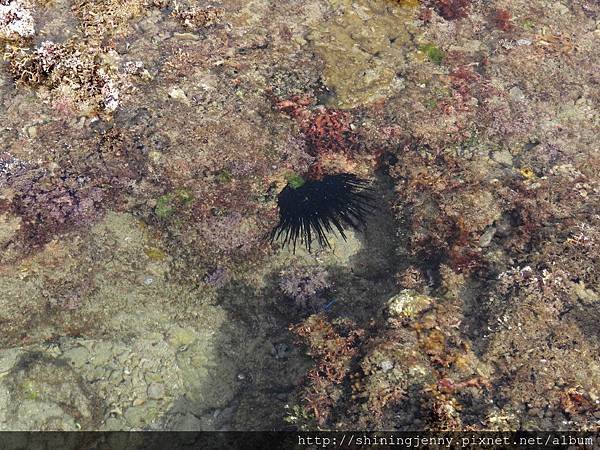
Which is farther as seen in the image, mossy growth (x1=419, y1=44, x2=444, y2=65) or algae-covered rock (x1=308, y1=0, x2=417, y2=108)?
mossy growth (x1=419, y1=44, x2=444, y2=65)

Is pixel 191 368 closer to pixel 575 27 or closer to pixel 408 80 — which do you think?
pixel 408 80

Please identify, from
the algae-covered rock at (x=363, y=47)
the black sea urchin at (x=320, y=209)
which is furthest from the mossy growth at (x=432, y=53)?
the black sea urchin at (x=320, y=209)

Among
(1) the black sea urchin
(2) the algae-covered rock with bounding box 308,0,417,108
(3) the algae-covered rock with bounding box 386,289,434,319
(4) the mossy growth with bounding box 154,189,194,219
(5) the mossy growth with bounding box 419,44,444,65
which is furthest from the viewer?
(5) the mossy growth with bounding box 419,44,444,65

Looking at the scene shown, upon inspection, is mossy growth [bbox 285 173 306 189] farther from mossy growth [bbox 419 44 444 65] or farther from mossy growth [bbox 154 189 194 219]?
mossy growth [bbox 419 44 444 65]

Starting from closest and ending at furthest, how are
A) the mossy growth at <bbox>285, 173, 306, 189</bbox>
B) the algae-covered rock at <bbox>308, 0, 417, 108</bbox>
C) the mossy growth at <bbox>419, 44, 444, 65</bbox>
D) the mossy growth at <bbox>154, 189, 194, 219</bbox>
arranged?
the mossy growth at <bbox>154, 189, 194, 219</bbox>
the mossy growth at <bbox>285, 173, 306, 189</bbox>
the algae-covered rock at <bbox>308, 0, 417, 108</bbox>
the mossy growth at <bbox>419, 44, 444, 65</bbox>

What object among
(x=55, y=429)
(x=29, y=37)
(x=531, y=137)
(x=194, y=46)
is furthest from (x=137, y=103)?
(x=531, y=137)

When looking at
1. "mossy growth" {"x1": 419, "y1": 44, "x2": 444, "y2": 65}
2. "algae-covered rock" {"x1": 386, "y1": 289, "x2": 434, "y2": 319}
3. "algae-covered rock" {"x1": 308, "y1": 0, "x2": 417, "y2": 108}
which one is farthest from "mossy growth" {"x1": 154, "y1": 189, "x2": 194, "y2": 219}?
"mossy growth" {"x1": 419, "y1": 44, "x2": 444, "y2": 65}

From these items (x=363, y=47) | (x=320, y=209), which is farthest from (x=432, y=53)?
(x=320, y=209)
